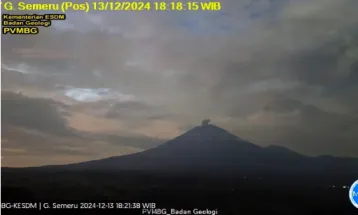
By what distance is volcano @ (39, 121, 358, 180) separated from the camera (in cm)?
190

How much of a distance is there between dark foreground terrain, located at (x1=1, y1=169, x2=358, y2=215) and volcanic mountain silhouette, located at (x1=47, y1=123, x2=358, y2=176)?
0.13 feet

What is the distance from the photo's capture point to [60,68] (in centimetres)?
194

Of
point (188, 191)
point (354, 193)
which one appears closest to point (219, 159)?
point (188, 191)

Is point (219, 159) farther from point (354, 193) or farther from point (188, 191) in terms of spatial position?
point (354, 193)

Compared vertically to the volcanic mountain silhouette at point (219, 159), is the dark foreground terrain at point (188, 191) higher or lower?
lower

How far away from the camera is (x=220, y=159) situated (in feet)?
6.36

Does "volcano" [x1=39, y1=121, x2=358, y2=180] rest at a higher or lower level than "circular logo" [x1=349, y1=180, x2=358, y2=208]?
higher

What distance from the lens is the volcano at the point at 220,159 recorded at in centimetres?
190

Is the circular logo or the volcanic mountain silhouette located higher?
the volcanic mountain silhouette

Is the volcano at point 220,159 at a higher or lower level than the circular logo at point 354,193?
Result: higher

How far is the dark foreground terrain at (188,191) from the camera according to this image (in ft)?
6.35

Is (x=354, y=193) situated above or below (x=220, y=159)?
below

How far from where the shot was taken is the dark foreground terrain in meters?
1.93

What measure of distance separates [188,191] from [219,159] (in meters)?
0.25
